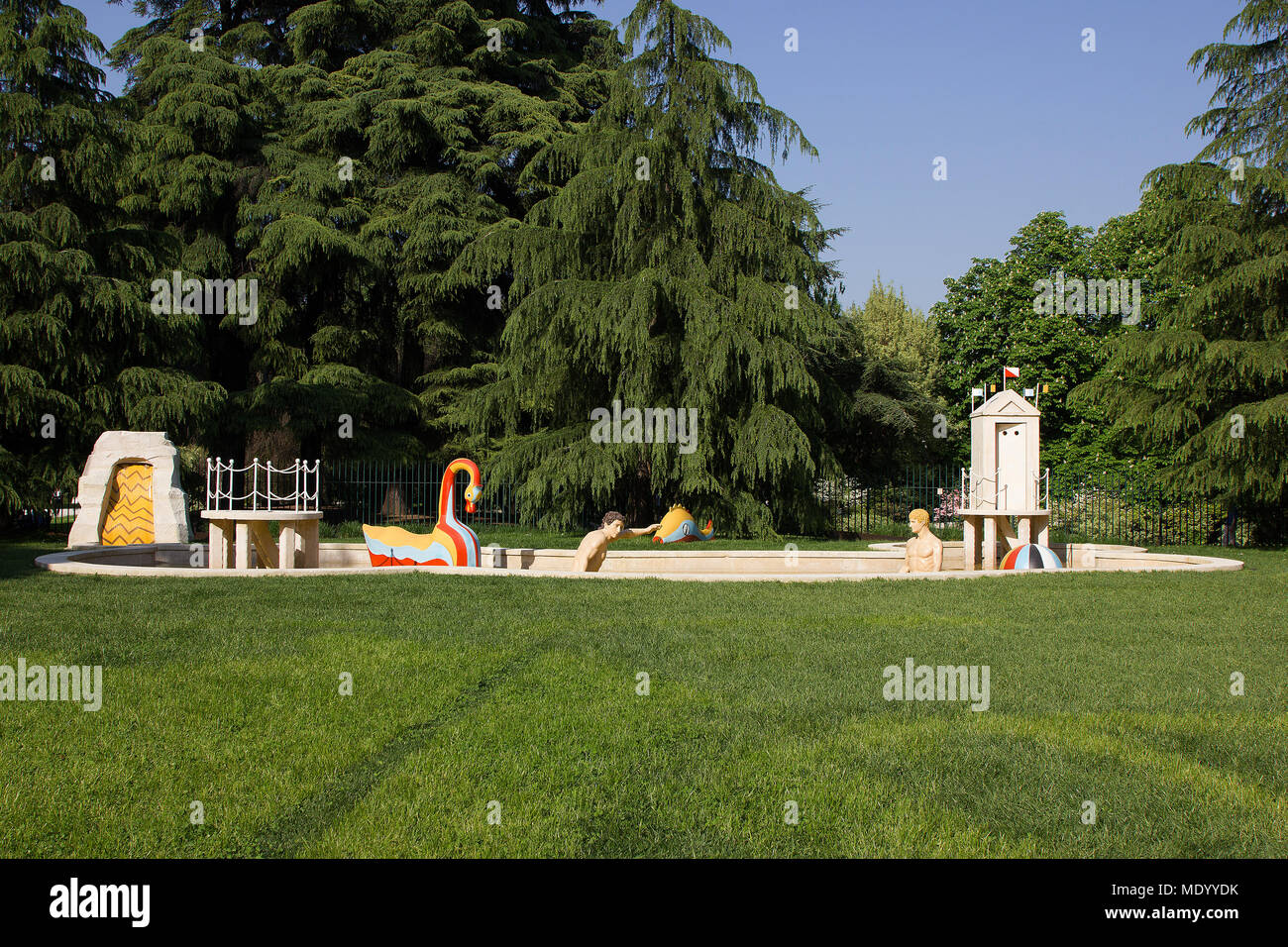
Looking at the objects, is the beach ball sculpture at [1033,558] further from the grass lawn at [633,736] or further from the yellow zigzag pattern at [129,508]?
the yellow zigzag pattern at [129,508]

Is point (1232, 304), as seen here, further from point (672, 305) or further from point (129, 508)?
point (129, 508)

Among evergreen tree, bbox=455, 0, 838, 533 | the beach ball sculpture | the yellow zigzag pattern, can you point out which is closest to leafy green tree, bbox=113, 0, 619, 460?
evergreen tree, bbox=455, 0, 838, 533

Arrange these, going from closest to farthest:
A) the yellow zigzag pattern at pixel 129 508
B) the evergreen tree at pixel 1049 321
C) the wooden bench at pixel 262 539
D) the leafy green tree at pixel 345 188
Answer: the wooden bench at pixel 262 539
the yellow zigzag pattern at pixel 129 508
the leafy green tree at pixel 345 188
the evergreen tree at pixel 1049 321

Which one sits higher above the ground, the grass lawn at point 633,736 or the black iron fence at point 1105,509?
the black iron fence at point 1105,509

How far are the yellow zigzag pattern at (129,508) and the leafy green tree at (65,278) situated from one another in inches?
189

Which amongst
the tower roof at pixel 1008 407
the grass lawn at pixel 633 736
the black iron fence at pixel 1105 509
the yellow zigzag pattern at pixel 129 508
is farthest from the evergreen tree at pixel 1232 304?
the yellow zigzag pattern at pixel 129 508

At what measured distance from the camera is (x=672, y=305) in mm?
20875

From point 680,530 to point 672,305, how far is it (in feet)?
16.1

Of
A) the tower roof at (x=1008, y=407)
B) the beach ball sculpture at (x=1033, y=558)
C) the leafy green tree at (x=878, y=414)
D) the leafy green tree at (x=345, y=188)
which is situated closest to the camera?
the beach ball sculpture at (x=1033, y=558)

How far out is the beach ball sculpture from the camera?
45.0ft

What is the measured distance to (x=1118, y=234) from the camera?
113ft

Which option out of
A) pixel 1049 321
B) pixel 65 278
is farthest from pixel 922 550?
pixel 1049 321

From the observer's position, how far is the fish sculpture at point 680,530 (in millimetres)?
20125
